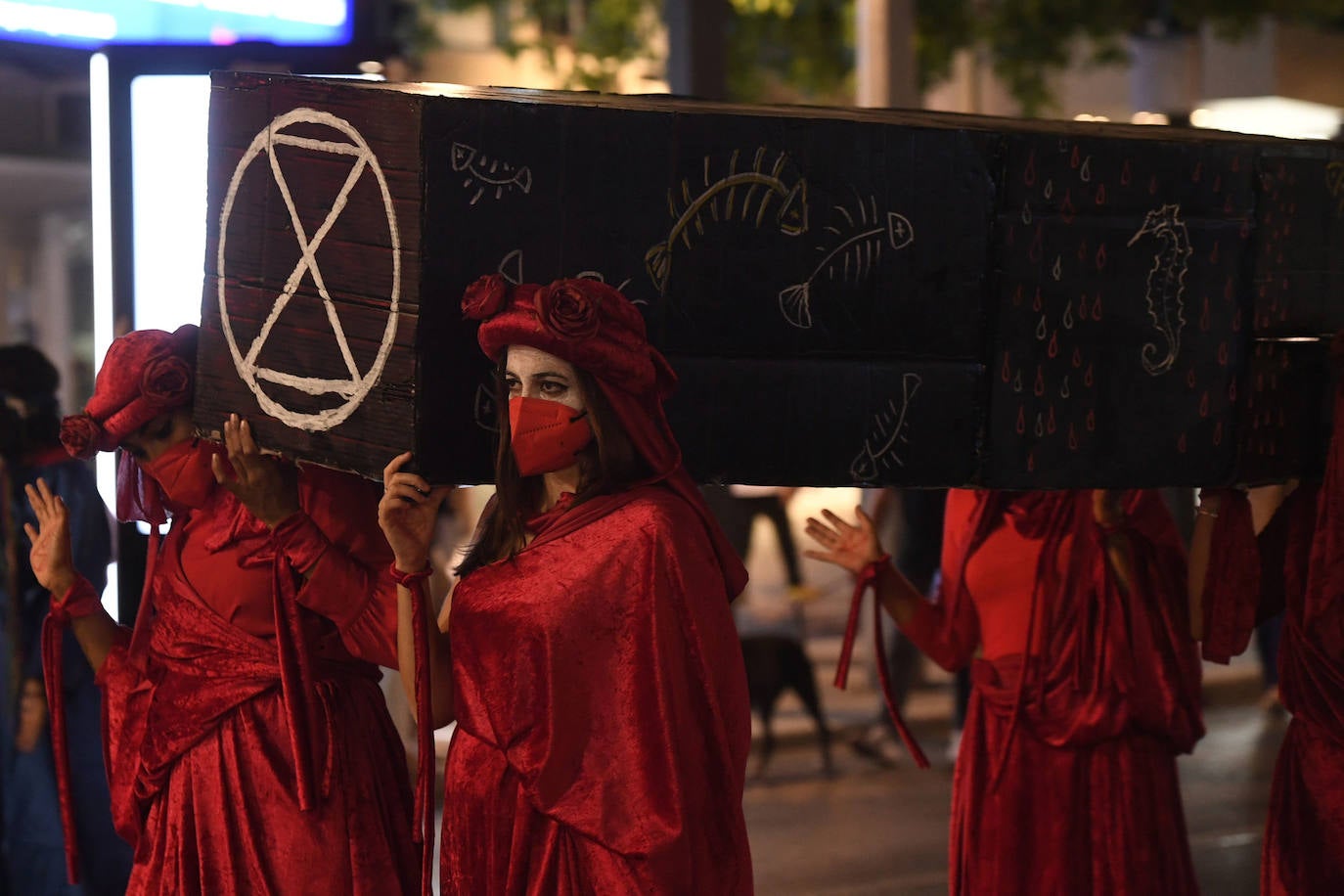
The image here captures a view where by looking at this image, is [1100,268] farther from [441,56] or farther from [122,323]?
[441,56]

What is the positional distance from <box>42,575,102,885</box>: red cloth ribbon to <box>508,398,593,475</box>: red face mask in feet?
3.99

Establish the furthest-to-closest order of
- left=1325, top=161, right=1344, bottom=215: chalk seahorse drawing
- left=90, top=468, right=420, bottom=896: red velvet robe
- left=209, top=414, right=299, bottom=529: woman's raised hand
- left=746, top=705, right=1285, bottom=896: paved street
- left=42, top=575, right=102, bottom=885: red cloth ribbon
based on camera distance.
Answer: left=746, top=705, right=1285, bottom=896: paved street, left=42, top=575, right=102, bottom=885: red cloth ribbon, left=1325, top=161, right=1344, bottom=215: chalk seahorse drawing, left=90, top=468, right=420, bottom=896: red velvet robe, left=209, top=414, right=299, bottom=529: woman's raised hand

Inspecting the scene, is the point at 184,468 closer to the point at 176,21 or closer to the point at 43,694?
the point at 43,694

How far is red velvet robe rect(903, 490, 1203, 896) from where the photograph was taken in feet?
12.3

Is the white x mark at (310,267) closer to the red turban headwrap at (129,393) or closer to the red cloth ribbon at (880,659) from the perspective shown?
the red turban headwrap at (129,393)

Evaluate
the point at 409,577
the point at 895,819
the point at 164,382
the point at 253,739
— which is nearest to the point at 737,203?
the point at 409,577

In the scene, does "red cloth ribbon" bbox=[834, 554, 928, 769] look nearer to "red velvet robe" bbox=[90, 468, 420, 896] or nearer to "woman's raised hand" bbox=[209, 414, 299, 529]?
"red velvet robe" bbox=[90, 468, 420, 896]

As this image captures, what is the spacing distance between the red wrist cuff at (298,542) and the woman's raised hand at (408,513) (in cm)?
26

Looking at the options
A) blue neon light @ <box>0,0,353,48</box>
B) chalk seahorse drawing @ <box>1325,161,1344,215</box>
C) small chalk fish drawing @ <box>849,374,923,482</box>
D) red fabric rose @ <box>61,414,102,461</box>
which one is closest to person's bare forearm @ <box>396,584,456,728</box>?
red fabric rose @ <box>61,414,102,461</box>

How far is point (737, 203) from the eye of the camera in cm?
271

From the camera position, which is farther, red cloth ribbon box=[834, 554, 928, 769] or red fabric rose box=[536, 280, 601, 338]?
red cloth ribbon box=[834, 554, 928, 769]

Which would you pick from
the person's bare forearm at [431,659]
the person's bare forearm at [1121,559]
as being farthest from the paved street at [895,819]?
the person's bare forearm at [431,659]

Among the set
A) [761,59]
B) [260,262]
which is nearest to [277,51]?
[260,262]

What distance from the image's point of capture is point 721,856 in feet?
8.95
